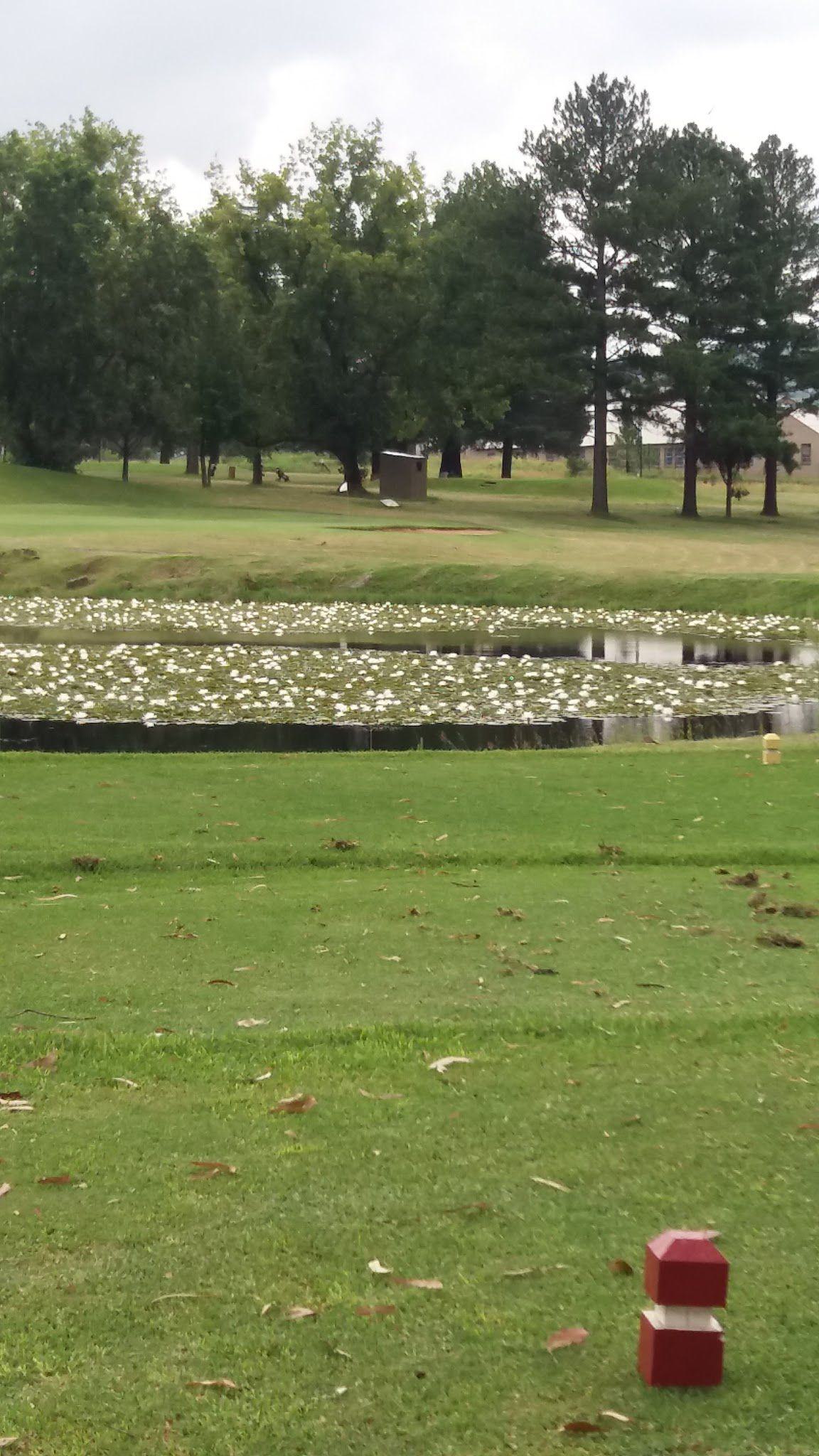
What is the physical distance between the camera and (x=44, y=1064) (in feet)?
22.5

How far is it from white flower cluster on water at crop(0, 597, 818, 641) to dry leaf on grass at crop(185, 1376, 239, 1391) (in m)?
29.4

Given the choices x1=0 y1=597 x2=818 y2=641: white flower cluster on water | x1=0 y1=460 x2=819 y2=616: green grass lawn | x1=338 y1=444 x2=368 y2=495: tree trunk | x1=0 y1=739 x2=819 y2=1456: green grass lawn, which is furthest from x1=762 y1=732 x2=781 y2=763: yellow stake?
x1=338 y1=444 x2=368 y2=495: tree trunk

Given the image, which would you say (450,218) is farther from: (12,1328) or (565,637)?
(12,1328)

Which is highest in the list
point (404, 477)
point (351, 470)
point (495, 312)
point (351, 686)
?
point (495, 312)

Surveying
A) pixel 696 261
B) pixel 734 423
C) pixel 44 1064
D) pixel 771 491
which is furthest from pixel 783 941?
pixel 771 491

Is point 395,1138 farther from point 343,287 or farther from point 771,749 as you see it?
point 343,287

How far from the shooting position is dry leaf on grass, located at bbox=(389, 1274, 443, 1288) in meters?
4.73

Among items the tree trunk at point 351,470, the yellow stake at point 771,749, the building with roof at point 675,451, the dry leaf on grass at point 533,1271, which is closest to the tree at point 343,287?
the tree trunk at point 351,470

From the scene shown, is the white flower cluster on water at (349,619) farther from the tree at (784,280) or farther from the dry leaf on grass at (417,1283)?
the tree at (784,280)

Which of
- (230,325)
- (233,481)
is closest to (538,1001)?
(230,325)

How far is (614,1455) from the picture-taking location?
151 inches

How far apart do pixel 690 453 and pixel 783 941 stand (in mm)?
72305

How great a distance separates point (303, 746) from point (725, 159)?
67.3m

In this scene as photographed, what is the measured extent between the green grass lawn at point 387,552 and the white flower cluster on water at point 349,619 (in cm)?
167
